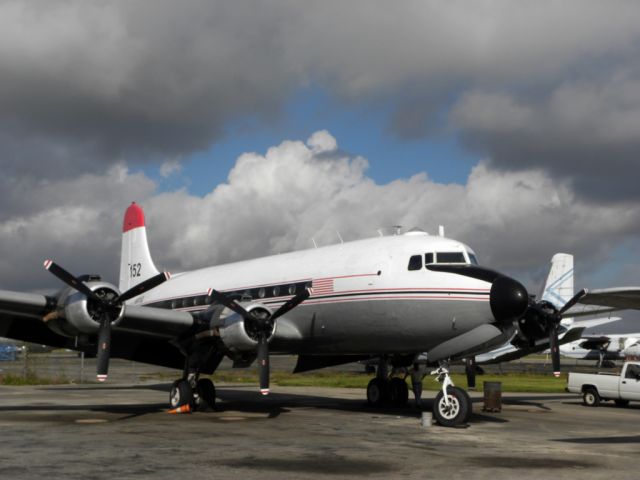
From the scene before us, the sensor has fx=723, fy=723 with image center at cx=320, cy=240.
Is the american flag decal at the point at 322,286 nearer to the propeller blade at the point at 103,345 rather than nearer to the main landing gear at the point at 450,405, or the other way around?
the main landing gear at the point at 450,405

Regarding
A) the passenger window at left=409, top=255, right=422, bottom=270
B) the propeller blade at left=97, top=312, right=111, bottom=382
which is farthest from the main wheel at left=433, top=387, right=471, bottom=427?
the propeller blade at left=97, top=312, right=111, bottom=382

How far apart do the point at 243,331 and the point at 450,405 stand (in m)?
4.97

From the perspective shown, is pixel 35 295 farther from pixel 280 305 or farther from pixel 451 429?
pixel 451 429

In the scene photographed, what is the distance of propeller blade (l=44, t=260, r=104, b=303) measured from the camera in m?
16.3

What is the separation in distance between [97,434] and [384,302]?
6747mm

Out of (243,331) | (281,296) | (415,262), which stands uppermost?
(415,262)

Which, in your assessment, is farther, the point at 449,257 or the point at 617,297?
the point at 449,257

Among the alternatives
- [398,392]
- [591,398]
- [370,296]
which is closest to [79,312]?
[370,296]

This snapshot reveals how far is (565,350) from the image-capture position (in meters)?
71.2

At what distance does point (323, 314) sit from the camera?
58.7ft

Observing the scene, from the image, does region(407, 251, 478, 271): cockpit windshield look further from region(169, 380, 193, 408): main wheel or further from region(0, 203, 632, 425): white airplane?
region(169, 380, 193, 408): main wheel

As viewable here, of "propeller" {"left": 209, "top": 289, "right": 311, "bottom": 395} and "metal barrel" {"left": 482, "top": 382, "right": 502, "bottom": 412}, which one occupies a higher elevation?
"propeller" {"left": 209, "top": 289, "right": 311, "bottom": 395}

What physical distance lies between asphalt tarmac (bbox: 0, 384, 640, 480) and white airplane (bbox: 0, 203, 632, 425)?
A: 138 cm

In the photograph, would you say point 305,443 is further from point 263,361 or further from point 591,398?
point 591,398
